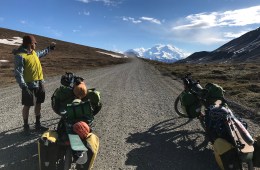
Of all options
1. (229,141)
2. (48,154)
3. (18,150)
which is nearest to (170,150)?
(229,141)

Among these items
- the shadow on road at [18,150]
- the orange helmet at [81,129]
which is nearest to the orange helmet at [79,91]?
the shadow on road at [18,150]

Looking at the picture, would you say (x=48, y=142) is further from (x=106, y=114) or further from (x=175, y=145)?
(x=106, y=114)

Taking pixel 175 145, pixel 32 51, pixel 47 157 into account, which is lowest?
pixel 175 145

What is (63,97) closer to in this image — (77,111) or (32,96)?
(32,96)

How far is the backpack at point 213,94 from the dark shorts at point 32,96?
530 centimetres

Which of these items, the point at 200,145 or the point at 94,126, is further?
the point at 94,126

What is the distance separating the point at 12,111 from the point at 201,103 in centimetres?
761


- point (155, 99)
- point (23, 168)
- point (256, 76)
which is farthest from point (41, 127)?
point (256, 76)

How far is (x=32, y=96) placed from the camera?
862 cm

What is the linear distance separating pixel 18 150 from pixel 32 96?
1.74m

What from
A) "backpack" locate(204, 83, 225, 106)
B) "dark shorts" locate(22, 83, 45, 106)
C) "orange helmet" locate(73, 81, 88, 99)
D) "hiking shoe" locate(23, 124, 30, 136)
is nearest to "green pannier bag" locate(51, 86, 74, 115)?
"orange helmet" locate(73, 81, 88, 99)

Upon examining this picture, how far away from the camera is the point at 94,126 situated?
33.8 feet

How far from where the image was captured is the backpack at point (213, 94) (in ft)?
30.0

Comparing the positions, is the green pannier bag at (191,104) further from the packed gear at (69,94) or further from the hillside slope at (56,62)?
the hillside slope at (56,62)
